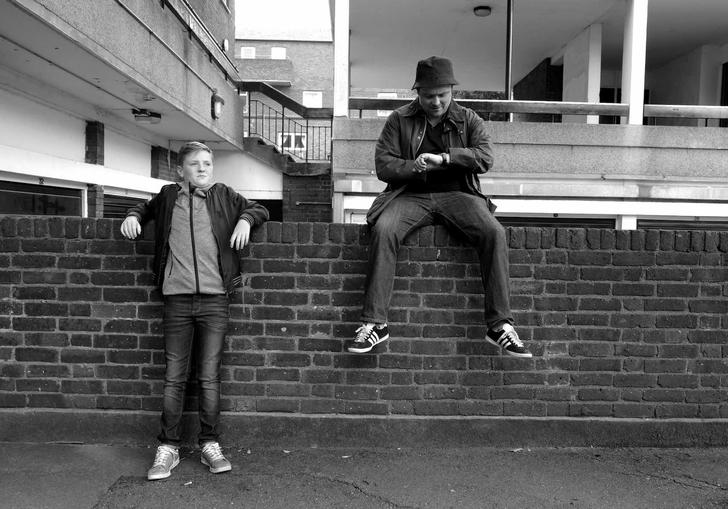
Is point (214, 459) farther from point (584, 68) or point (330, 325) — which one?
point (584, 68)

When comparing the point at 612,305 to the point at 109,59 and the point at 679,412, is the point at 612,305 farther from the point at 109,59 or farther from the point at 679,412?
the point at 109,59

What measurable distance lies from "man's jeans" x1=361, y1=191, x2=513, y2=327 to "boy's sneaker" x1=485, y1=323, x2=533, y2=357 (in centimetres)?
6

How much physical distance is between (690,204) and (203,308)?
29.2ft

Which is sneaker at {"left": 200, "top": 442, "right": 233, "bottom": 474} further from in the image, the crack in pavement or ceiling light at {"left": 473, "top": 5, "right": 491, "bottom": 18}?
ceiling light at {"left": 473, "top": 5, "right": 491, "bottom": 18}

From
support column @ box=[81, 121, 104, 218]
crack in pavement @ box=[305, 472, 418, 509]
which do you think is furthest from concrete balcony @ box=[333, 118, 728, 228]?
crack in pavement @ box=[305, 472, 418, 509]

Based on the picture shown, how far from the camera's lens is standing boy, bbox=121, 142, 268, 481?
11.1 ft

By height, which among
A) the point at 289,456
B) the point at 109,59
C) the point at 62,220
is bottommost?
the point at 289,456

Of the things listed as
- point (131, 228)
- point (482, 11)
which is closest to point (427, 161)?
point (131, 228)

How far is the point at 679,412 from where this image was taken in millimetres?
3855

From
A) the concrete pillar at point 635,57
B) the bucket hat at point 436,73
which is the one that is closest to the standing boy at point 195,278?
the bucket hat at point 436,73

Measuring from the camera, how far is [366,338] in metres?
3.43

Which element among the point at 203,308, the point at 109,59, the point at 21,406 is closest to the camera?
the point at 203,308

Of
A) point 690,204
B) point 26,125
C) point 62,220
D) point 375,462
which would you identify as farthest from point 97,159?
point 690,204

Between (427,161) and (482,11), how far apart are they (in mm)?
8743
